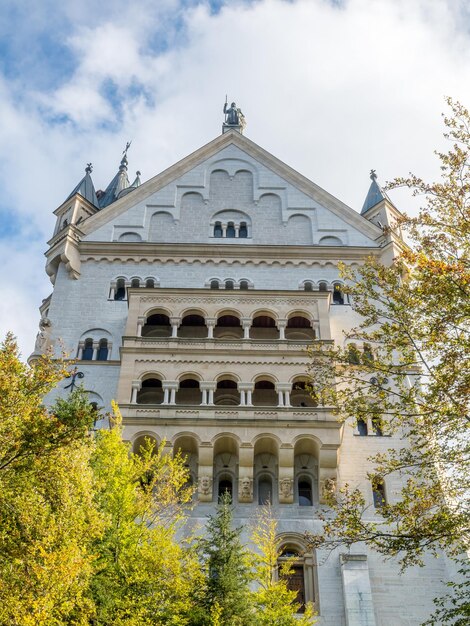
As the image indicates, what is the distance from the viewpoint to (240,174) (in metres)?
35.4

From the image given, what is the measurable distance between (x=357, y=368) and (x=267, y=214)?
20609mm

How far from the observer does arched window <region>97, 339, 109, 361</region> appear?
27.5 m

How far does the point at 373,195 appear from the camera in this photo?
35062 millimetres

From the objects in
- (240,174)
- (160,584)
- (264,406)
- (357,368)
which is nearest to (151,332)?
(264,406)

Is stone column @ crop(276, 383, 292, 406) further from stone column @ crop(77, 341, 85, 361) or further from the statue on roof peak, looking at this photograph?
the statue on roof peak

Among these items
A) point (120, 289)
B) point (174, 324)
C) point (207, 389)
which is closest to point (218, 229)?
point (120, 289)

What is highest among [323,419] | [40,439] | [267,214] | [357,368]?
[267,214]

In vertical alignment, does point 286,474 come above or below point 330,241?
below

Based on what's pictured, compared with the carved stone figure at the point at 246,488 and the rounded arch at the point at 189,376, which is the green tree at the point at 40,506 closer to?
the carved stone figure at the point at 246,488

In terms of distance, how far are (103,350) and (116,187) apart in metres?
17.4

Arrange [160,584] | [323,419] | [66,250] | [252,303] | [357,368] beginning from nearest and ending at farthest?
[357,368]
[160,584]
[323,419]
[252,303]
[66,250]

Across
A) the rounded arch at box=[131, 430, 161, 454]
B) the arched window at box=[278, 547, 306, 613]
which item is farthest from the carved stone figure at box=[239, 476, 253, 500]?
the rounded arch at box=[131, 430, 161, 454]

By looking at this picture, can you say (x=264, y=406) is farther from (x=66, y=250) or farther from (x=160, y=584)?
(x=66, y=250)

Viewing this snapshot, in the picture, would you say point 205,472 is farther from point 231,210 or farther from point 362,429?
point 231,210
